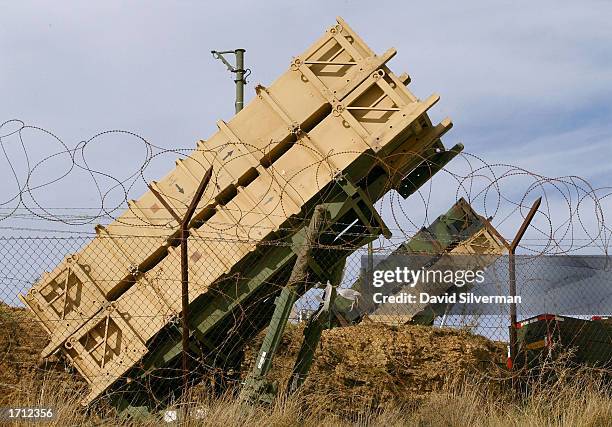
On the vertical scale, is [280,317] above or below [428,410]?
above

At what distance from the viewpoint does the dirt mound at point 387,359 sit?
11.0 m

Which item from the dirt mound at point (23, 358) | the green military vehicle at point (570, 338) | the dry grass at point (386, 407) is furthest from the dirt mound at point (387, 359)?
the dirt mound at point (23, 358)

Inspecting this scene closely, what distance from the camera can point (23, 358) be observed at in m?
10.1

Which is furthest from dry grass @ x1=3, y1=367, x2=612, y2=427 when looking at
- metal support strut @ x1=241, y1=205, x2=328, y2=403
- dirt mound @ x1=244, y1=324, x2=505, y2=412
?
dirt mound @ x1=244, y1=324, x2=505, y2=412

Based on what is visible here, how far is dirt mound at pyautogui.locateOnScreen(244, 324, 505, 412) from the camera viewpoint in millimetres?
11008

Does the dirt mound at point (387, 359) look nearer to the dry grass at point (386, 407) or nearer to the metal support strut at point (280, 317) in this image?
the dry grass at point (386, 407)

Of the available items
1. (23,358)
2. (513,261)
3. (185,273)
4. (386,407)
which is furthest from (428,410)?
(23,358)

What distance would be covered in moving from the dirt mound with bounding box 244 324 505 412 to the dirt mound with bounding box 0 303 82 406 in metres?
2.31

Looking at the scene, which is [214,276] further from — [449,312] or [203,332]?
[449,312]

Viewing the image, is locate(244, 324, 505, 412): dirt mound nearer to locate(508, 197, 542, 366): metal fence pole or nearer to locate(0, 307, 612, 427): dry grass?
locate(0, 307, 612, 427): dry grass

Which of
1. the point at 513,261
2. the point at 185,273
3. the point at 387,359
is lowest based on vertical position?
the point at 387,359

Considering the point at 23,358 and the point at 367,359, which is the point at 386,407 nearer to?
the point at 367,359

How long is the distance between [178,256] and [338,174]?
174cm

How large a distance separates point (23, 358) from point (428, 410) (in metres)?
4.50
